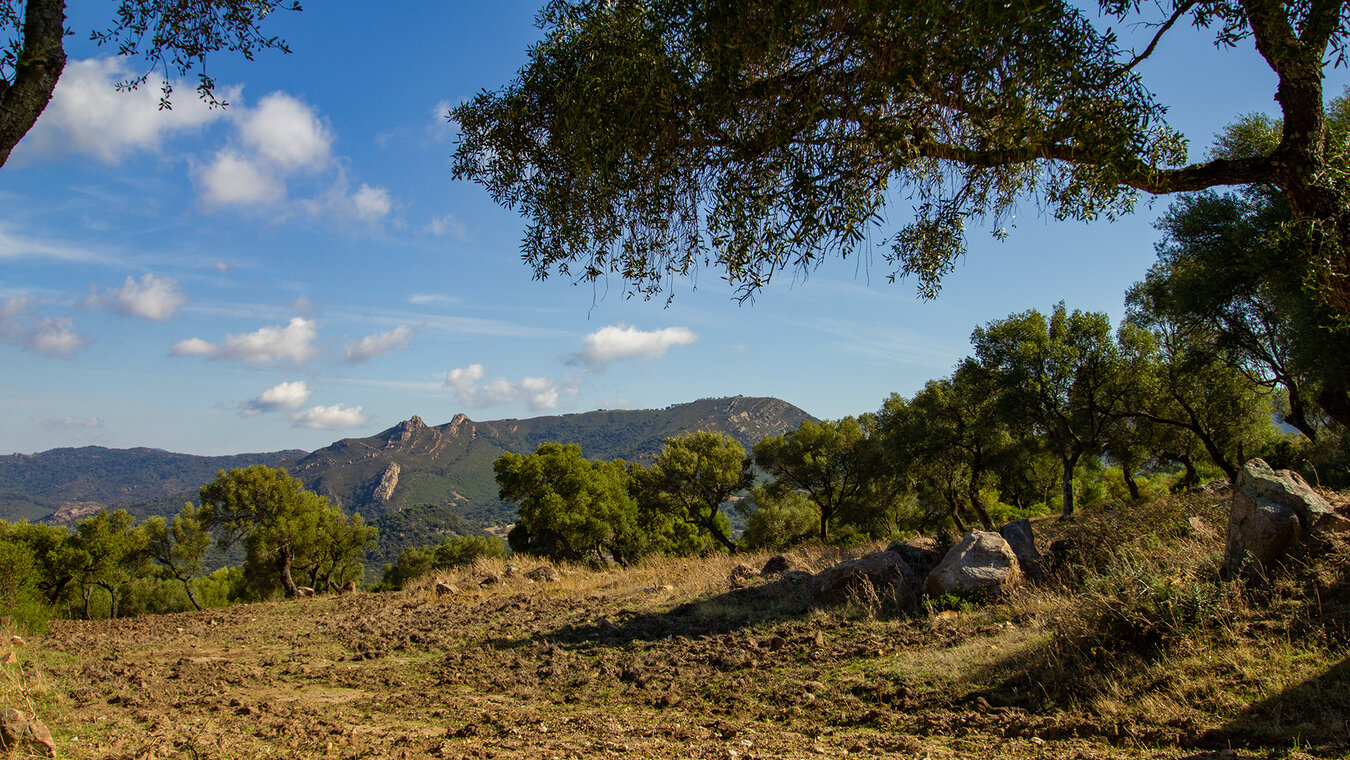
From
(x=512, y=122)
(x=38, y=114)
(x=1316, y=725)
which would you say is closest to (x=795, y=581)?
(x=1316, y=725)

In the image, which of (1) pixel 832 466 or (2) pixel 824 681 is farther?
(1) pixel 832 466

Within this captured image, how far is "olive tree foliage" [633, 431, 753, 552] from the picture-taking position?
48.4 meters

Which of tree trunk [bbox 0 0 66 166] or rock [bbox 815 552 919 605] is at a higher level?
tree trunk [bbox 0 0 66 166]

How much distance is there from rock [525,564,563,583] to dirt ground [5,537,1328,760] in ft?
19.7

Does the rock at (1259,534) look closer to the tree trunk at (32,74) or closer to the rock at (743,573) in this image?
the rock at (743,573)

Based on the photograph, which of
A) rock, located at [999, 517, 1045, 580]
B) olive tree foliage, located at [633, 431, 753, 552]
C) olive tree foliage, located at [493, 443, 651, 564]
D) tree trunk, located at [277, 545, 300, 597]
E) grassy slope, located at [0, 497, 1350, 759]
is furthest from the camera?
olive tree foliage, located at [633, 431, 753, 552]

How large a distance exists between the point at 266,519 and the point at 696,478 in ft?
92.0

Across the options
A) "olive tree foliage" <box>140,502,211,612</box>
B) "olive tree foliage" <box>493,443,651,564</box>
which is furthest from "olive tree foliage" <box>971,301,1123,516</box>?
"olive tree foliage" <box>140,502,211,612</box>

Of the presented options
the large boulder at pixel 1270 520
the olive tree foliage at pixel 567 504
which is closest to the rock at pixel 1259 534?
the large boulder at pixel 1270 520

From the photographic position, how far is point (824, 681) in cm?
675

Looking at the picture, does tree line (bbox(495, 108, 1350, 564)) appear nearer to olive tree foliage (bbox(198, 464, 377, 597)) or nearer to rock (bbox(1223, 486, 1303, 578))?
rock (bbox(1223, 486, 1303, 578))

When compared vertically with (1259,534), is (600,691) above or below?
below

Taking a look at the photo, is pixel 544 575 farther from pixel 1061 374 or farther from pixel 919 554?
pixel 1061 374

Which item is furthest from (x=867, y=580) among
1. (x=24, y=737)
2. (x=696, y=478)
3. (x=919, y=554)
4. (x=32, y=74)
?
(x=696, y=478)
